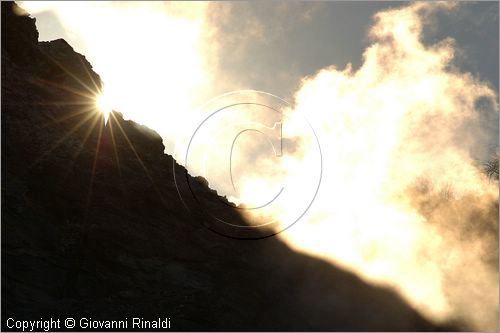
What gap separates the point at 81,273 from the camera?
1988 centimetres

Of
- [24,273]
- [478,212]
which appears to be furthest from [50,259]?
[478,212]

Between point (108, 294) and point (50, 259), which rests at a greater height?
point (50, 259)

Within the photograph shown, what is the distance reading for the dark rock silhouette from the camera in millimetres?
Result: 18719

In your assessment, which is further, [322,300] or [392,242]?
[392,242]

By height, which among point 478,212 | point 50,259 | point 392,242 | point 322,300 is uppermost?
point 478,212

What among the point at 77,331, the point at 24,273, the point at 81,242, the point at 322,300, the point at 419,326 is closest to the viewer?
the point at 77,331

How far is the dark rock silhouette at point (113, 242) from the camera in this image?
18.7 m

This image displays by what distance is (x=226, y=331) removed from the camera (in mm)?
19125

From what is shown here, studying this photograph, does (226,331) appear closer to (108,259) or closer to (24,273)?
(108,259)

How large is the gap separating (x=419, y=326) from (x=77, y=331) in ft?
60.2

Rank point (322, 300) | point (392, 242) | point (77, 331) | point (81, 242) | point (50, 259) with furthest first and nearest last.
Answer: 1. point (392, 242)
2. point (322, 300)
3. point (81, 242)
4. point (50, 259)
5. point (77, 331)

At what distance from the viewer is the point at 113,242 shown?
22188 mm

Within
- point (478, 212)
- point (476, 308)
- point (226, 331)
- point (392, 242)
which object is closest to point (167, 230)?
point (226, 331)

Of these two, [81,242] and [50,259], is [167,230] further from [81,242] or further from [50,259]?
[50,259]
